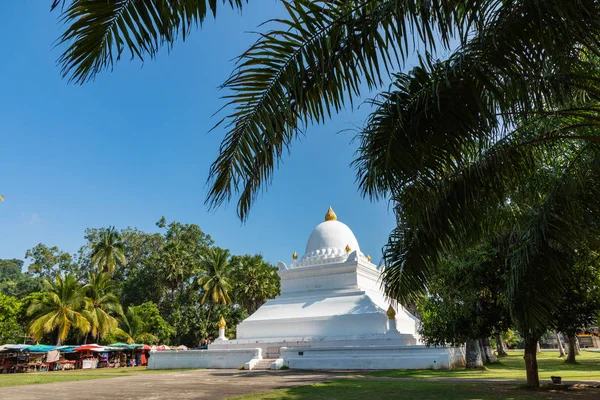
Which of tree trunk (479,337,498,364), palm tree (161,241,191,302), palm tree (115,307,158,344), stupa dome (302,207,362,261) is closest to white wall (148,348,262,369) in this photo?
stupa dome (302,207,362,261)

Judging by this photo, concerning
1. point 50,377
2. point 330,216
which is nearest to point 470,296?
point 50,377

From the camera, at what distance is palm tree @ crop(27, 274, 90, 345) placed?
29984 millimetres

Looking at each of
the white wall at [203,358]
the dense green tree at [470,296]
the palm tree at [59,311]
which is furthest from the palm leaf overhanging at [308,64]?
the palm tree at [59,311]

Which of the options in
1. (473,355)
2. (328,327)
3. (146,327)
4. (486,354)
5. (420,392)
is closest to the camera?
(420,392)

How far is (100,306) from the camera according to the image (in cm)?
3503

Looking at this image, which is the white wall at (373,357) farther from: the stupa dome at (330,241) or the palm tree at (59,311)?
the palm tree at (59,311)

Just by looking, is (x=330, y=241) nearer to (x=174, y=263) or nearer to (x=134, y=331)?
(x=174, y=263)

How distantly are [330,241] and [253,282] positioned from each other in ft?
37.4

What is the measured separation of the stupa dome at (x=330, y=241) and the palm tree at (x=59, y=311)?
652 inches

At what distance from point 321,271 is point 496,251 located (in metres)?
17.1

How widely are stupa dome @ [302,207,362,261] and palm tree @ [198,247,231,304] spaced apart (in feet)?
35.3

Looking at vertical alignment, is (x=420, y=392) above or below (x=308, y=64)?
below

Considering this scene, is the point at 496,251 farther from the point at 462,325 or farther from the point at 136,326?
the point at 136,326

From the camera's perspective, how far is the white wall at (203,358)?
22.4m
